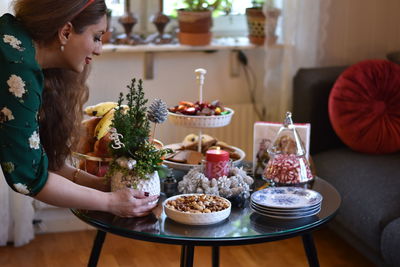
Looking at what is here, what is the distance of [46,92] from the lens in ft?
5.53

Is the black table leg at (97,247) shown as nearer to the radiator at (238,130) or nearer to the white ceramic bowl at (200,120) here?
the white ceramic bowl at (200,120)

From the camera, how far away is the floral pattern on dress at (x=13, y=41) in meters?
1.45

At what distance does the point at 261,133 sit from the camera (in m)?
2.16

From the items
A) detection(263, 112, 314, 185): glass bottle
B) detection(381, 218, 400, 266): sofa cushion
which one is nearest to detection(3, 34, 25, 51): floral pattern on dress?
detection(263, 112, 314, 185): glass bottle

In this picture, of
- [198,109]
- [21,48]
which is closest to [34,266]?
[198,109]

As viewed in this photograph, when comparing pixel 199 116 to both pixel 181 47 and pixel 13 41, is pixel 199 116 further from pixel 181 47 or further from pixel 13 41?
pixel 181 47

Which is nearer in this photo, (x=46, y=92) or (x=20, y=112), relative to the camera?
(x=20, y=112)

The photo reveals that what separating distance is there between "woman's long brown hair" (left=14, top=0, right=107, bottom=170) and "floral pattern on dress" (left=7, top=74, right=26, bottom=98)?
133 mm

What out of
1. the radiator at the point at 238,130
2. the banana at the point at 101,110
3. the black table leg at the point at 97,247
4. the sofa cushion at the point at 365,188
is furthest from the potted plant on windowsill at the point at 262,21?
A: the black table leg at the point at 97,247

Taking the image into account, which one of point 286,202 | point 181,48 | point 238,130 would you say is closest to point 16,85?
point 286,202

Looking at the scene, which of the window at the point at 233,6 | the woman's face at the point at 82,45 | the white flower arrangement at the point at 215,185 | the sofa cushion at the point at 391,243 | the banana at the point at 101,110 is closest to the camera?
the woman's face at the point at 82,45

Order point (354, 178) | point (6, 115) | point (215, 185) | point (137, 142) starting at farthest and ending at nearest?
point (354, 178), point (215, 185), point (137, 142), point (6, 115)

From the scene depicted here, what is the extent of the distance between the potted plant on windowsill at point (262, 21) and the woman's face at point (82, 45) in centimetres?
164

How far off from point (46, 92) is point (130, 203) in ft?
1.17
